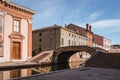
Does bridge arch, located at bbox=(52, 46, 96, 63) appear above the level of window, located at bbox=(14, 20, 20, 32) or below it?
below

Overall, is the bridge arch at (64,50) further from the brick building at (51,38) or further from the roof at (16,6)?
the roof at (16,6)

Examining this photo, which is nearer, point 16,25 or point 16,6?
point 16,6

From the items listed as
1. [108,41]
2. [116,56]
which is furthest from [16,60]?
[108,41]

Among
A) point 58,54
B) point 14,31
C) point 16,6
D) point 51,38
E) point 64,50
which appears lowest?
point 58,54

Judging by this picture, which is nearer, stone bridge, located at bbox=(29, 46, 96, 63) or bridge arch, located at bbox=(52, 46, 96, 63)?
stone bridge, located at bbox=(29, 46, 96, 63)

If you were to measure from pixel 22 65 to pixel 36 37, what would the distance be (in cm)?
2456

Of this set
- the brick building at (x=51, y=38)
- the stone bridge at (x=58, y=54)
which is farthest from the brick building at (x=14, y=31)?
the brick building at (x=51, y=38)

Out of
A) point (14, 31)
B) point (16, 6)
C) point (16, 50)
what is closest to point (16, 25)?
point (14, 31)

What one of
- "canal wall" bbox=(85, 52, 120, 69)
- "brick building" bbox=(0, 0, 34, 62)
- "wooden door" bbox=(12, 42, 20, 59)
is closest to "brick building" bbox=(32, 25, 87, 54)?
"brick building" bbox=(0, 0, 34, 62)

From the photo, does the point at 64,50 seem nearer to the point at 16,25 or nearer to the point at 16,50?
the point at 16,50

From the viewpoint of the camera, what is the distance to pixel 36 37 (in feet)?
168

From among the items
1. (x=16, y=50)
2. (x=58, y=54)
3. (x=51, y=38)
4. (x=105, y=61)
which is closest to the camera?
(x=105, y=61)

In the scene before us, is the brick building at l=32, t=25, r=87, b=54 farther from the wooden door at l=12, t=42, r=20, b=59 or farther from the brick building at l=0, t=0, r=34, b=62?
the wooden door at l=12, t=42, r=20, b=59

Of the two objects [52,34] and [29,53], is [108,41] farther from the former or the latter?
[29,53]
